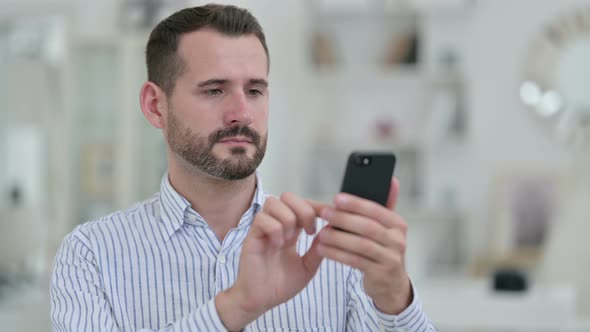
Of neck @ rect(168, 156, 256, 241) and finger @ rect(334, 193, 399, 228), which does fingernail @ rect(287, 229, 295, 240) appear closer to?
finger @ rect(334, 193, 399, 228)

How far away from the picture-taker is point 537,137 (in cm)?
538

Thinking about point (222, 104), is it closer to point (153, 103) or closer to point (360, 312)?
point (153, 103)

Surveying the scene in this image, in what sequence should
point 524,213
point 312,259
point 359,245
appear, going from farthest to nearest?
point 524,213, point 312,259, point 359,245

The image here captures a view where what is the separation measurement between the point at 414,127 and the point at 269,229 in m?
4.51

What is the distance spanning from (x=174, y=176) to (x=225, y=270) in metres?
0.19

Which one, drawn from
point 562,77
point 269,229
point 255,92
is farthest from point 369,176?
point 562,77

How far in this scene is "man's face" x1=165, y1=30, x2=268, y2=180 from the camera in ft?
4.54

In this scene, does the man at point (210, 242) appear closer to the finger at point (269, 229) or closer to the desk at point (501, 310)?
the finger at point (269, 229)

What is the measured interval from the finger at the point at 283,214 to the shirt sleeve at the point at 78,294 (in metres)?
0.24

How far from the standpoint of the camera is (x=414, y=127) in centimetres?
562

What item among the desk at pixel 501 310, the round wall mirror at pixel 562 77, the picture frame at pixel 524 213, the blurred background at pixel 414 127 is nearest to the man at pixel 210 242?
the blurred background at pixel 414 127

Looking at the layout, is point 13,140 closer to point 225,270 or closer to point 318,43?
point 318,43

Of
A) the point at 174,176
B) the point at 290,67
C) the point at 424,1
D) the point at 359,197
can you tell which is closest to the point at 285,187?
the point at 290,67

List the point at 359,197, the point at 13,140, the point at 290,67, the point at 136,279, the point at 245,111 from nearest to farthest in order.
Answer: the point at 359,197 < the point at 245,111 < the point at 136,279 < the point at 13,140 < the point at 290,67
